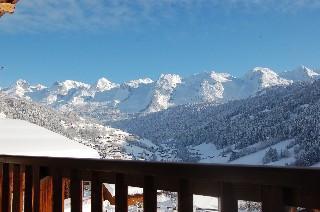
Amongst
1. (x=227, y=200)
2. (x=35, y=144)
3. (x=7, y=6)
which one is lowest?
(x=227, y=200)

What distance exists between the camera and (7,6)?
16.9 ft

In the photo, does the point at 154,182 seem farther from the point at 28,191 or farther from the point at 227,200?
the point at 28,191

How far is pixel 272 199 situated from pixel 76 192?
53.4 inches

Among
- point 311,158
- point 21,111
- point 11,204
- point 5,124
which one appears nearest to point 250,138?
point 311,158

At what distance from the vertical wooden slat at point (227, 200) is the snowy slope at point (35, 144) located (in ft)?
33.9

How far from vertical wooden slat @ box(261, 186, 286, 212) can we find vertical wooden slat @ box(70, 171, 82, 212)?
130 cm

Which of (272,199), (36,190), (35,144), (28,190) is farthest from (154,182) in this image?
(35,144)

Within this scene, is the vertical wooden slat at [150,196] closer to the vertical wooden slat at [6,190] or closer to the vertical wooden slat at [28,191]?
the vertical wooden slat at [28,191]

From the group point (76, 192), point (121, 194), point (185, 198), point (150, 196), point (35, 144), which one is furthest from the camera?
point (35, 144)

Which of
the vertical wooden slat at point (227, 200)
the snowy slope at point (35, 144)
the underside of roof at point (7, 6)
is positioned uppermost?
the underside of roof at point (7, 6)

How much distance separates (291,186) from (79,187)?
142cm

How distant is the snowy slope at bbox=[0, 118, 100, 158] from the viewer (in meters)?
12.7

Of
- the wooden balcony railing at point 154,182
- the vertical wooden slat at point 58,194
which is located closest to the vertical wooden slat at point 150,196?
the wooden balcony railing at point 154,182

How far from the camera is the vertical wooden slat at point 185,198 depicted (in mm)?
2059
